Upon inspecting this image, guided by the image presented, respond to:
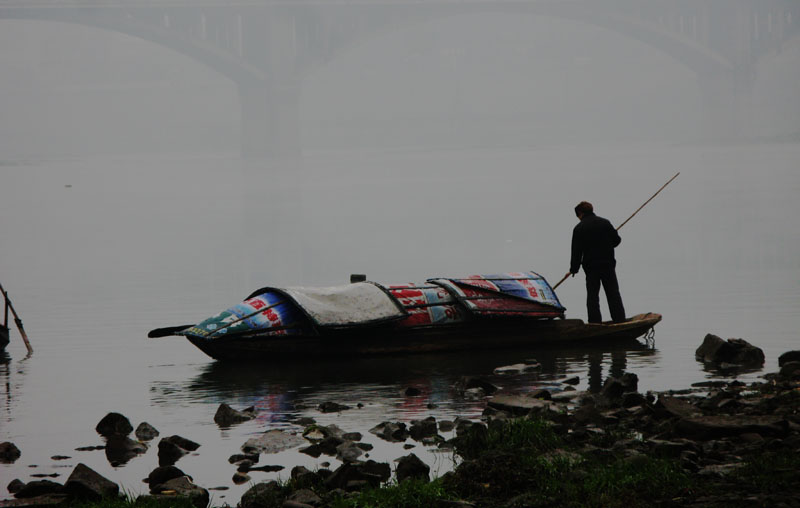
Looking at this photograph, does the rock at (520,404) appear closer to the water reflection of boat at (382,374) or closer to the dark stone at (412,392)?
the water reflection of boat at (382,374)

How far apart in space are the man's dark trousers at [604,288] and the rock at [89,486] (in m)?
7.55

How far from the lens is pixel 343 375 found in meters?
12.1

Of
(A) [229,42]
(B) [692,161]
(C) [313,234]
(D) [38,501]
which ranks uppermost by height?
(A) [229,42]

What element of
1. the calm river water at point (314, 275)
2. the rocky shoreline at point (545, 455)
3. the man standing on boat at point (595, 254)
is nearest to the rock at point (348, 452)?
the rocky shoreline at point (545, 455)

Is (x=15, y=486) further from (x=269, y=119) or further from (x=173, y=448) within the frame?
(x=269, y=119)

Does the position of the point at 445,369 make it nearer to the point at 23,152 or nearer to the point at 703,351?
the point at 703,351

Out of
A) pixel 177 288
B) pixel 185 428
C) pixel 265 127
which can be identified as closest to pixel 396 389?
pixel 185 428

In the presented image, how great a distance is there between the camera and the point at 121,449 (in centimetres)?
924

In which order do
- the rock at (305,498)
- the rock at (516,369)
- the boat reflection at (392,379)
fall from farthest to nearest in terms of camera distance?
1. the rock at (516,369)
2. the boat reflection at (392,379)
3. the rock at (305,498)

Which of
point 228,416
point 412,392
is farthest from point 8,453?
point 412,392

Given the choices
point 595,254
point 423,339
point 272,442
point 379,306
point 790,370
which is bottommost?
point 272,442

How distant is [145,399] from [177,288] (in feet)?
37.6

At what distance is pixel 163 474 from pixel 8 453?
1.81 m

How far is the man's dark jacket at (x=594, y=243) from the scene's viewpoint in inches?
542
